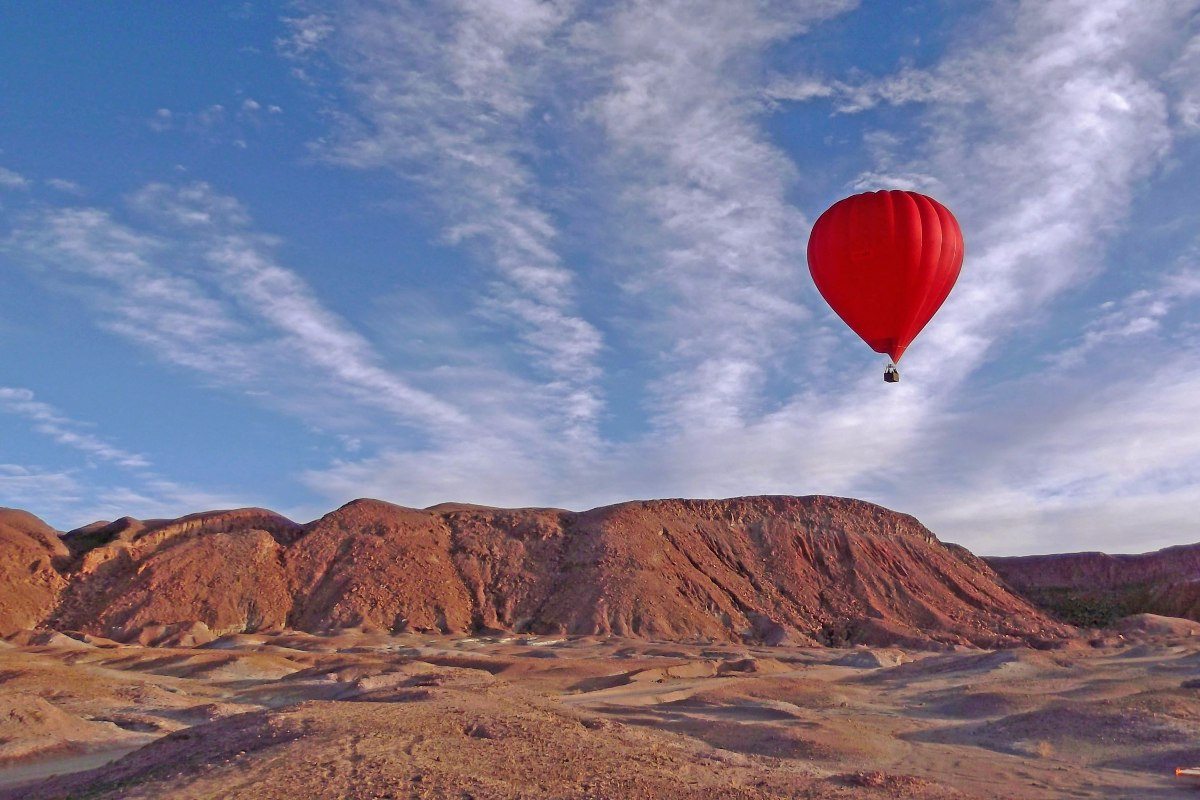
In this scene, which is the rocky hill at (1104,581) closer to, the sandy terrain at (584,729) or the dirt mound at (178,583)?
the sandy terrain at (584,729)

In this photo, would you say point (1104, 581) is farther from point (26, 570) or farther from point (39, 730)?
point (39, 730)

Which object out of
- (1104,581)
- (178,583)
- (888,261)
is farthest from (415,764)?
(1104,581)

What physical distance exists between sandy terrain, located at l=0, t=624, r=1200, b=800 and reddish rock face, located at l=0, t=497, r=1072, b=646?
48.5 feet

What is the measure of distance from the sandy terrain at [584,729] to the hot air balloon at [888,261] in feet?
27.9

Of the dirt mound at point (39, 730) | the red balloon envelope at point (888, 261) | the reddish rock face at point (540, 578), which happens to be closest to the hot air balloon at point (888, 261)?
the red balloon envelope at point (888, 261)

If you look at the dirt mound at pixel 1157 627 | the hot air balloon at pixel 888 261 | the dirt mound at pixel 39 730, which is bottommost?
the dirt mound at pixel 39 730

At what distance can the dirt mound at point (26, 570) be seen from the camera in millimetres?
53375

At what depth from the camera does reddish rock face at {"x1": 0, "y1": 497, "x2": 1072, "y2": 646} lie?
5631cm

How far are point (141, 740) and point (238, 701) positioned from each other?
354 inches

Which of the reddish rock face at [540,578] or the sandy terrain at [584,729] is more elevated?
the reddish rock face at [540,578]

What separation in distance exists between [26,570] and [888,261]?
55.3 metres

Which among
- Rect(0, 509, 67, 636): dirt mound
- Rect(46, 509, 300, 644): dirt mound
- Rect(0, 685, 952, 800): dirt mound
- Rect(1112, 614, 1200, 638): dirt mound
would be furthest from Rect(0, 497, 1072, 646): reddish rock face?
Rect(0, 685, 952, 800): dirt mound

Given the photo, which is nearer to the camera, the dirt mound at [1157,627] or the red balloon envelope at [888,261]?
the red balloon envelope at [888,261]

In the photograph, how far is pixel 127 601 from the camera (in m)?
54.3
